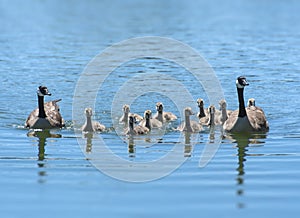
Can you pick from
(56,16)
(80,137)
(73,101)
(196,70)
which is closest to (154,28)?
(56,16)

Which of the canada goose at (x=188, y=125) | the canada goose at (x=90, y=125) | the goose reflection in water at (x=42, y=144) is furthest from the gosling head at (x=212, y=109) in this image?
the goose reflection in water at (x=42, y=144)

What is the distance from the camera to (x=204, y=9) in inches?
2564

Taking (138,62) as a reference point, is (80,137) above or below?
below

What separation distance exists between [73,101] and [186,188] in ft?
33.8

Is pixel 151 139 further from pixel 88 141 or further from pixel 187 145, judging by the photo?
pixel 88 141

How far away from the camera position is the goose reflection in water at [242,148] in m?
11.5

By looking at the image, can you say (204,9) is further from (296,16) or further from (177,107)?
(177,107)

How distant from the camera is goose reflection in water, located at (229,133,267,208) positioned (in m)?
11.5

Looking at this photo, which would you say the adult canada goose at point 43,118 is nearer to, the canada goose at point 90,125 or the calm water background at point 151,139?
the calm water background at point 151,139

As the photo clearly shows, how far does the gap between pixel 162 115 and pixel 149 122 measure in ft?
3.31

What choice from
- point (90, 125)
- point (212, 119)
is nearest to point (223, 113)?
point (212, 119)

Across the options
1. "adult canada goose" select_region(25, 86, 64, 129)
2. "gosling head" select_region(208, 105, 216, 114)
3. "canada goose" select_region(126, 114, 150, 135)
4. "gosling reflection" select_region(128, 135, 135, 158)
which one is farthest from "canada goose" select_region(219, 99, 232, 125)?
"adult canada goose" select_region(25, 86, 64, 129)

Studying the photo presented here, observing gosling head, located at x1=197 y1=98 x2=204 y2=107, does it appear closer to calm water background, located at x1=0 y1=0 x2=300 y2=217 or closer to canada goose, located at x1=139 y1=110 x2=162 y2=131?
calm water background, located at x1=0 y1=0 x2=300 y2=217

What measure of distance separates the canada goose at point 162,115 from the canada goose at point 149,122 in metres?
0.28
